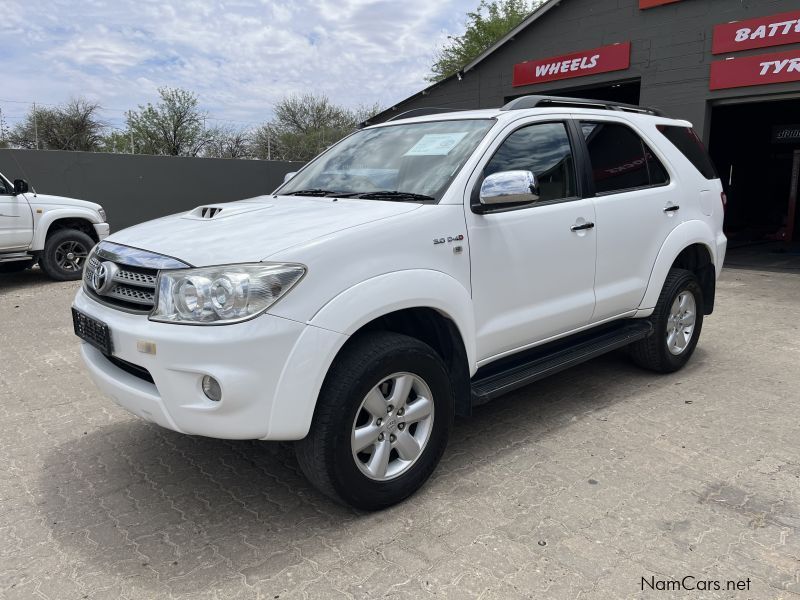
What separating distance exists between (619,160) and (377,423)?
2.65 meters

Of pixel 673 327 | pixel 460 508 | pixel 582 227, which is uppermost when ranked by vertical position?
pixel 582 227

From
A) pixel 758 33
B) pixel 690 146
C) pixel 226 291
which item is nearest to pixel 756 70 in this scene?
pixel 758 33

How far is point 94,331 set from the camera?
2.91 m

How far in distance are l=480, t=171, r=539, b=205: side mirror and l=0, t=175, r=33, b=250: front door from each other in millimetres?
8364

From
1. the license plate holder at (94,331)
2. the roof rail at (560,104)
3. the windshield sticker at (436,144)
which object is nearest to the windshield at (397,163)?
the windshield sticker at (436,144)

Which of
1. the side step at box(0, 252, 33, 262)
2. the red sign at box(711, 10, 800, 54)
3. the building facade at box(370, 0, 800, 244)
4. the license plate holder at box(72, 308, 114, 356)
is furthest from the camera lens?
the building facade at box(370, 0, 800, 244)

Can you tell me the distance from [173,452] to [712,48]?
1136cm

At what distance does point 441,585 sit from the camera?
2.41 metres

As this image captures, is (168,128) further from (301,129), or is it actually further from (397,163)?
(397,163)

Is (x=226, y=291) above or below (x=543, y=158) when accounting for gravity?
below

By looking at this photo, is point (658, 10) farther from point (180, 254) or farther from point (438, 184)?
point (180, 254)

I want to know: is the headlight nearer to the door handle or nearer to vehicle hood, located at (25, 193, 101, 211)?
the door handle

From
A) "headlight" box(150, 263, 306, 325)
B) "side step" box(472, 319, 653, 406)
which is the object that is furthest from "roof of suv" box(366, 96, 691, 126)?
"headlight" box(150, 263, 306, 325)

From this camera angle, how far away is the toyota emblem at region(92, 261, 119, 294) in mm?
2859
